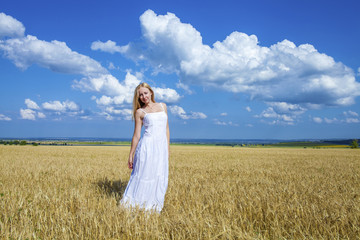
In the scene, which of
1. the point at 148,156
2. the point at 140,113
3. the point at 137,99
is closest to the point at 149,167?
the point at 148,156

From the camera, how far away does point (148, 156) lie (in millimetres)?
4707

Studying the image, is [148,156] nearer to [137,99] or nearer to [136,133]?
[136,133]

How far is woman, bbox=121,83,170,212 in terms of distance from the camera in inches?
185

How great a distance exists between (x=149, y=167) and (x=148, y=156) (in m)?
0.22

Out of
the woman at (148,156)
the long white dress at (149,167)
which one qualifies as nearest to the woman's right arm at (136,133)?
the woman at (148,156)

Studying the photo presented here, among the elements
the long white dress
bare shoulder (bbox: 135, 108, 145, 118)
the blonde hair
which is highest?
the blonde hair

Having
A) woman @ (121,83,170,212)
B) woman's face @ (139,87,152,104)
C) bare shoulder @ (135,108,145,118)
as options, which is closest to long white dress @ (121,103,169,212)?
woman @ (121,83,170,212)

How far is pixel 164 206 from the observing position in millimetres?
4984

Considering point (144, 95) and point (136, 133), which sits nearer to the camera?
point (144, 95)

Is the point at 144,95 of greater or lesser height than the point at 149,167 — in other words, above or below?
above

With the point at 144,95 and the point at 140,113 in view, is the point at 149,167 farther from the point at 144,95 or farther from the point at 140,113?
the point at 144,95

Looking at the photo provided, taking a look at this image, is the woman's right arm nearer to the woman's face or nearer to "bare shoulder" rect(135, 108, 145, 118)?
"bare shoulder" rect(135, 108, 145, 118)

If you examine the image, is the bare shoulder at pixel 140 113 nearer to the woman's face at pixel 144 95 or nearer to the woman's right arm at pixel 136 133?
the woman's right arm at pixel 136 133

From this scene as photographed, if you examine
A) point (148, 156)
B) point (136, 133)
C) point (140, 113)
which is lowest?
point (148, 156)
